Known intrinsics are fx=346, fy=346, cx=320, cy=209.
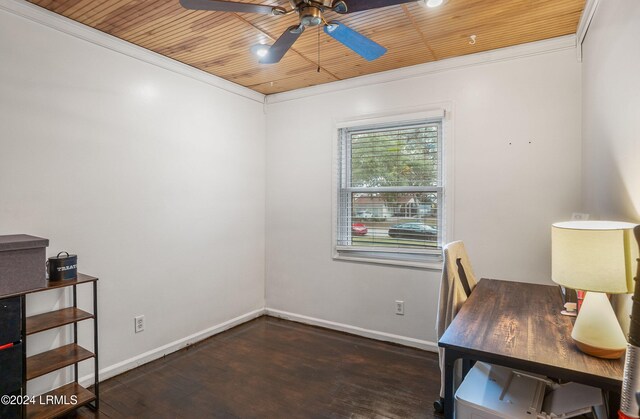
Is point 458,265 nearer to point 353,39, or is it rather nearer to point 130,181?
point 353,39

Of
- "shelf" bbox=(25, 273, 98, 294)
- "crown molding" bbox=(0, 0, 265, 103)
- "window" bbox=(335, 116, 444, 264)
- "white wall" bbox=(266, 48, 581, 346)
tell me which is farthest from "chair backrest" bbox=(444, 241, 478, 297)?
"crown molding" bbox=(0, 0, 265, 103)

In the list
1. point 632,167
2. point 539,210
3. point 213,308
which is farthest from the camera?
point 213,308

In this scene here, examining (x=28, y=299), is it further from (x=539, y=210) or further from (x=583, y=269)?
(x=539, y=210)

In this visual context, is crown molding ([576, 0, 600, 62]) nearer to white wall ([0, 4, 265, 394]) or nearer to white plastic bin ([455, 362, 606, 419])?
white plastic bin ([455, 362, 606, 419])

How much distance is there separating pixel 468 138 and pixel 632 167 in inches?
61.0

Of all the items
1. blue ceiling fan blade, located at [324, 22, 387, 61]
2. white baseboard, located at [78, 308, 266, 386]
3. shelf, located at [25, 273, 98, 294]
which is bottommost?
white baseboard, located at [78, 308, 266, 386]

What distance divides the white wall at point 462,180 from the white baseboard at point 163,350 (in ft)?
1.70

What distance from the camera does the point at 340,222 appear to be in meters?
3.63

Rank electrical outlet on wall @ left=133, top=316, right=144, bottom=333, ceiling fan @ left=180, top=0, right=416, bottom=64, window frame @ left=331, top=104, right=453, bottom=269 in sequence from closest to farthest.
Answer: ceiling fan @ left=180, top=0, right=416, bottom=64 < electrical outlet on wall @ left=133, top=316, right=144, bottom=333 < window frame @ left=331, top=104, right=453, bottom=269

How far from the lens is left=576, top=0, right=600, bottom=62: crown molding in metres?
2.07

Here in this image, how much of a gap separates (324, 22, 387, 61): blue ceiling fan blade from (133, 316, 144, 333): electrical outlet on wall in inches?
101

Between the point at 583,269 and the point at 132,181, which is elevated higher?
the point at 132,181

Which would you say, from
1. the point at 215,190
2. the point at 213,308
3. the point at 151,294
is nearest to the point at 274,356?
the point at 213,308

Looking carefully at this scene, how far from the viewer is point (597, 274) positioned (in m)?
1.24
